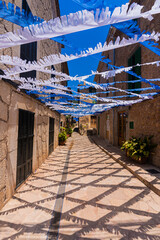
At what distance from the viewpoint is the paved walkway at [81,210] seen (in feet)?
6.36

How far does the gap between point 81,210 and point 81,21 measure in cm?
303

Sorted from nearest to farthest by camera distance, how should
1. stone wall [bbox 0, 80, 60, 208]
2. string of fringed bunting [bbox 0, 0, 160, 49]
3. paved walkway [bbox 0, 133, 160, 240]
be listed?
string of fringed bunting [bbox 0, 0, 160, 49] → paved walkway [bbox 0, 133, 160, 240] → stone wall [bbox 0, 80, 60, 208]

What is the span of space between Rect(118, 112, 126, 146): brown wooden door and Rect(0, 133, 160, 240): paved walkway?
4.66 meters

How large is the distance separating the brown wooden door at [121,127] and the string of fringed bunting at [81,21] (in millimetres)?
7424

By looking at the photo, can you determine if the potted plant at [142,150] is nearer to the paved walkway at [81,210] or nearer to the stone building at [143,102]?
the stone building at [143,102]

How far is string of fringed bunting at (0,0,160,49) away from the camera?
1.08 m

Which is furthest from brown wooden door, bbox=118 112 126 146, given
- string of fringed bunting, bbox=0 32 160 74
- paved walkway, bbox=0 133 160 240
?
string of fringed bunting, bbox=0 32 160 74

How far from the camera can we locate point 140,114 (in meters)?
5.97

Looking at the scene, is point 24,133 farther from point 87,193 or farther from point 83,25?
point 83,25

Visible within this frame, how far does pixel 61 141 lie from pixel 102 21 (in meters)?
9.12

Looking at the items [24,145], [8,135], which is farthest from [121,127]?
[8,135]

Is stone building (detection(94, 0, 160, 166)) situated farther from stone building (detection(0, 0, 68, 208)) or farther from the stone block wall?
stone building (detection(0, 0, 68, 208))

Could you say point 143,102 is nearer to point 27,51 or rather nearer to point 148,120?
point 148,120

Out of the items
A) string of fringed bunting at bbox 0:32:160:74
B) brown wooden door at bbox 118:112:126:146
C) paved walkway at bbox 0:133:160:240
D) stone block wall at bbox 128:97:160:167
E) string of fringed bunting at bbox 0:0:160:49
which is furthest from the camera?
brown wooden door at bbox 118:112:126:146
